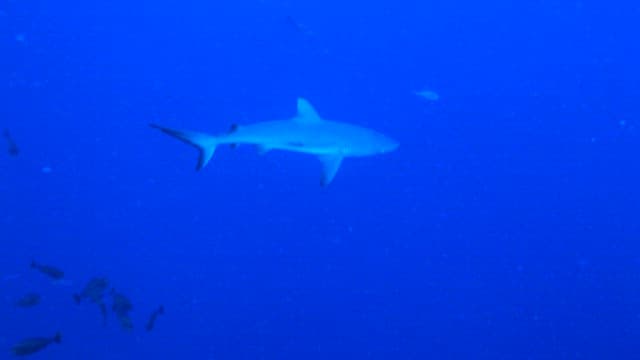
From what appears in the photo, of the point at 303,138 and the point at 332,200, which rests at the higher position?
the point at 303,138

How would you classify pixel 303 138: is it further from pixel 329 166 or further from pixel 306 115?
pixel 329 166

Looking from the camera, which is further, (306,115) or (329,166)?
(329,166)

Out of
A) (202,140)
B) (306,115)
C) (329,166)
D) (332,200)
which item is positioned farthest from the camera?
(332,200)

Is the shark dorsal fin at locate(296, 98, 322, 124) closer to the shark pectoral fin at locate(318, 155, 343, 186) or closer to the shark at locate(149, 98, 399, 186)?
the shark at locate(149, 98, 399, 186)

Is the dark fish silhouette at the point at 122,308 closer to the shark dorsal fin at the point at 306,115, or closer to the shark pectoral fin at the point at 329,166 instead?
the shark pectoral fin at the point at 329,166

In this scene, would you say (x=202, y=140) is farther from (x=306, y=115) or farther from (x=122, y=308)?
(x=122, y=308)

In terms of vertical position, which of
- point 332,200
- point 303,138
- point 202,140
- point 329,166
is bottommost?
point 332,200

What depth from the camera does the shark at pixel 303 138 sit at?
6.73 meters

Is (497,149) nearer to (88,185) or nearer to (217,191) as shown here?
(217,191)

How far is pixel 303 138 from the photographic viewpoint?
6.89m

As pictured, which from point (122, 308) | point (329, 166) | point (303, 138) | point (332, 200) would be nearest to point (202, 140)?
point (303, 138)

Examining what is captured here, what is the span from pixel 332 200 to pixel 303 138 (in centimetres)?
781

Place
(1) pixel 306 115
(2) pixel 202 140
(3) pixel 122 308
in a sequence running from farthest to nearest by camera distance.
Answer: (3) pixel 122 308 < (1) pixel 306 115 < (2) pixel 202 140

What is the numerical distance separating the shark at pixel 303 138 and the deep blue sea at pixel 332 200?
6.63m
